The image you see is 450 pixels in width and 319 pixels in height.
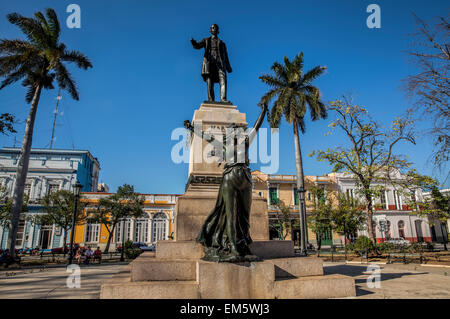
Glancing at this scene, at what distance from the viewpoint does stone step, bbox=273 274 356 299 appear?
411 cm

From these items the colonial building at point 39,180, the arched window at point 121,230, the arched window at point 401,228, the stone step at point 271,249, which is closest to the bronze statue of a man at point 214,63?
the stone step at point 271,249

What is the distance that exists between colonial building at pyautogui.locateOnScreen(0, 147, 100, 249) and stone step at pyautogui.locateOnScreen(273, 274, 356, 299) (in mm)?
35027

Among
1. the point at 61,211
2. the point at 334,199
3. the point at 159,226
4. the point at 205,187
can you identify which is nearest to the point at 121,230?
the point at 159,226

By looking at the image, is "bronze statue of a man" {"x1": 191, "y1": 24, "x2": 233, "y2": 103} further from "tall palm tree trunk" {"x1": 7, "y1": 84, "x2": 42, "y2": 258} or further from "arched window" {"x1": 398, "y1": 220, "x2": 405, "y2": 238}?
"arched window" {"x1": 398, "y1": 220, "x2": 405, "y2": 238}

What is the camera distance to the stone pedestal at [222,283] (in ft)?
12.7

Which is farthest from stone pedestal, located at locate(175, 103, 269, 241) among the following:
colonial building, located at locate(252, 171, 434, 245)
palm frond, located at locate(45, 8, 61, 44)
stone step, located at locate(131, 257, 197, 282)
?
colonial building, located at locate(252, 171, 434, 245)

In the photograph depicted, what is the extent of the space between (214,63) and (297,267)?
6147mm

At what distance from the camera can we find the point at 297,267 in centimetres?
486

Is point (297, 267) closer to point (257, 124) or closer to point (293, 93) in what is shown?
point (257, 124)
